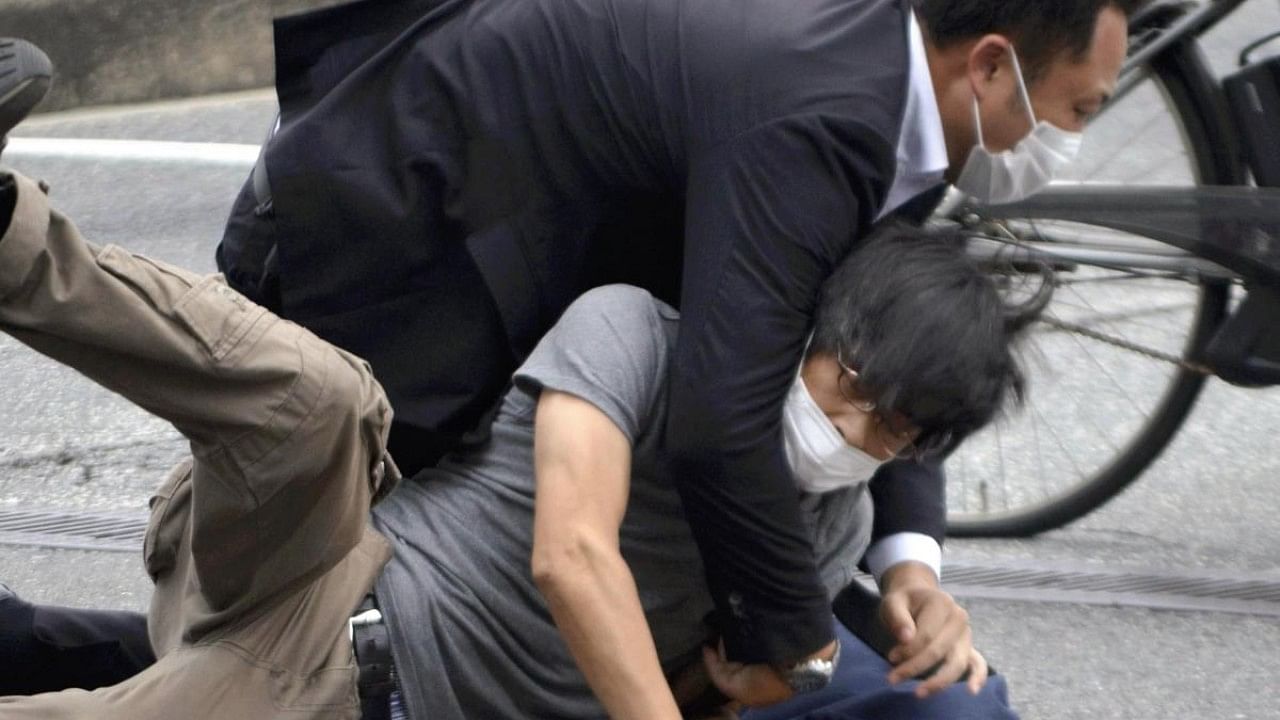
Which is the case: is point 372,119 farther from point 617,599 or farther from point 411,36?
point 617,599

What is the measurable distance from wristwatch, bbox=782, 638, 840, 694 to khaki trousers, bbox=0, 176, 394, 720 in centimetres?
45

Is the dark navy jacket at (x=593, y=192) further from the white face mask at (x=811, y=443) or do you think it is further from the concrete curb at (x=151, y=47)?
the concrete curb at (x=151, y=47)

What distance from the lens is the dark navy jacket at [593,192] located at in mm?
1869

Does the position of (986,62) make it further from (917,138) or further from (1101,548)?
(1101,548)

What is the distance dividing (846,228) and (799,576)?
366 mm

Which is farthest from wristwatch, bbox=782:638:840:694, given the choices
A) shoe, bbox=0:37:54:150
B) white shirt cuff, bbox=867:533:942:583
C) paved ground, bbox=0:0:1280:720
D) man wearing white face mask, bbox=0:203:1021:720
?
paved ground, bbox=0:0:1280:720

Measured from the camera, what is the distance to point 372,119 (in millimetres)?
2125

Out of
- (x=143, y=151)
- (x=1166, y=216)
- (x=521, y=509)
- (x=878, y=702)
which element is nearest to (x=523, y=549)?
(x=521, y=509)

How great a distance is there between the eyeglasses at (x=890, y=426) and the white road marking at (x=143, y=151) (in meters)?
4.22

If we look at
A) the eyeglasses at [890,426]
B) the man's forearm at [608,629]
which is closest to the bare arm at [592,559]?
the man's forearm at [608,629]

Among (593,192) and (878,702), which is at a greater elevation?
(593,192)

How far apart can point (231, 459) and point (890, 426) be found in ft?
2.19

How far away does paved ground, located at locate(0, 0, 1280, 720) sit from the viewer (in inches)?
119

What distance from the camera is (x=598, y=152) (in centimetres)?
209
